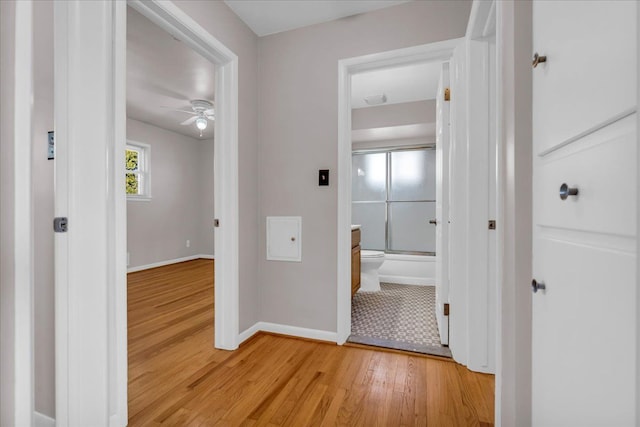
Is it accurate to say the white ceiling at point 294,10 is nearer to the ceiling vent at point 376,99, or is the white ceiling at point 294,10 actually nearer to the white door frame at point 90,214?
the white door frame at point 90,214

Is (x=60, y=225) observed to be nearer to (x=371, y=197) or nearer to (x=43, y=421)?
(x=43, y=421)

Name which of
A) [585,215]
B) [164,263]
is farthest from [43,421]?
[164,263]

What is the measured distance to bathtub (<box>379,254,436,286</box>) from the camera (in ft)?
12.5

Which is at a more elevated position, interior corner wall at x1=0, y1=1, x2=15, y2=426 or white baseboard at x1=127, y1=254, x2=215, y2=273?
interior corner wall at x1=0, y1=1, x2=15, y2=426

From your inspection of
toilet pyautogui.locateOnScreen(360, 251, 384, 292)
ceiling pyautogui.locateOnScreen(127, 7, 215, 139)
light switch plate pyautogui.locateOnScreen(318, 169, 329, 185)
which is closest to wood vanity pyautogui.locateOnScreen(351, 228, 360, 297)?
toilet pyautogui.locateOnScreen(360, 251, 384, 292)

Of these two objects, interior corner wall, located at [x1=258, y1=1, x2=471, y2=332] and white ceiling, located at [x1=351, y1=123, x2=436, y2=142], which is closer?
interior corner wall, located at [x1=258, y1=1, x2=471, y2=332]

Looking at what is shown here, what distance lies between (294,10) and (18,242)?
6.96 ft

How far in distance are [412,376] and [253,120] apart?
209cm

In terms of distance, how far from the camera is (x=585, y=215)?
0.60 metres

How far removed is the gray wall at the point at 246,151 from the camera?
2.02m

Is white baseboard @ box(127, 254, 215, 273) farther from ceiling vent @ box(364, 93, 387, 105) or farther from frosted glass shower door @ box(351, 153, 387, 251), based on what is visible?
ceiling vent @ box(364, 93, 387, 105)

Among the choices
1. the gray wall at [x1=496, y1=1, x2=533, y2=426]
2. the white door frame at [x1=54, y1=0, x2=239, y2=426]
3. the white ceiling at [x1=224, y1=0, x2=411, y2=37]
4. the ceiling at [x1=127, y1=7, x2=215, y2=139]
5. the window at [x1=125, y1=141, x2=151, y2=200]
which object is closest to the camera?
the gray wall at [x1=496, y1=1, x2=533, y2=426]

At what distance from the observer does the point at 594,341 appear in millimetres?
558

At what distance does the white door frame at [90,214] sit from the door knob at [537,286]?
156cm
